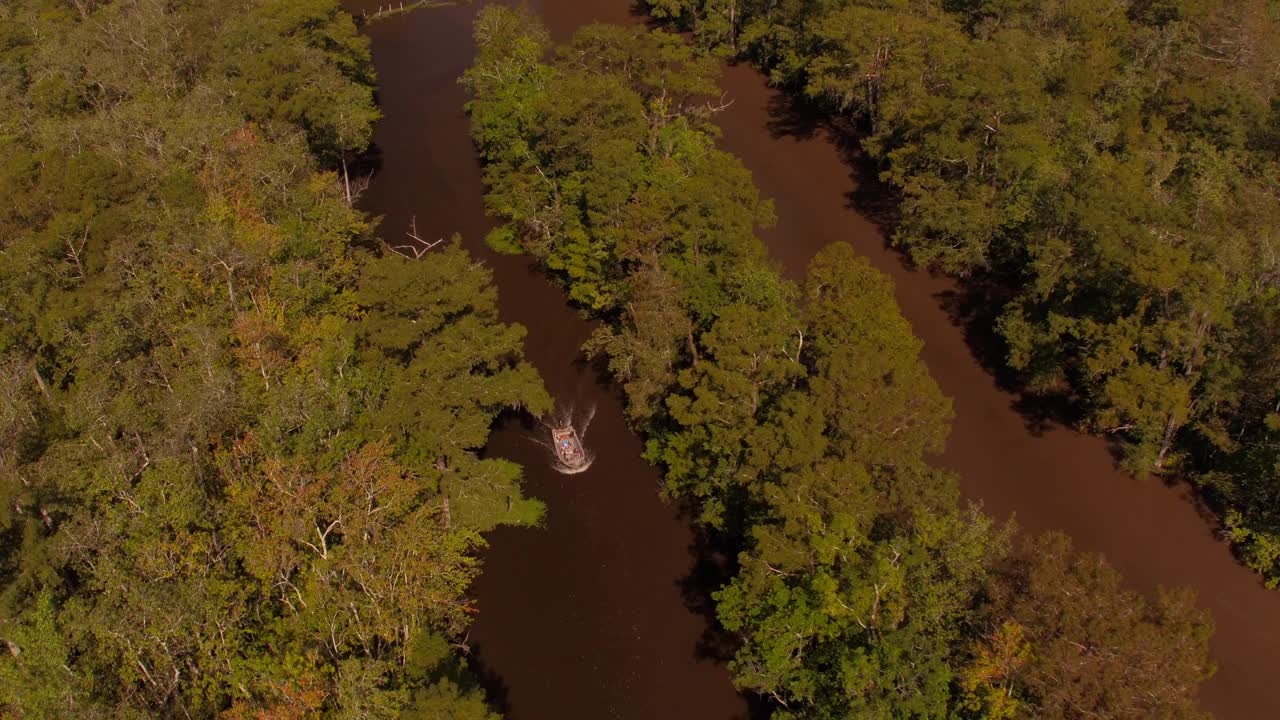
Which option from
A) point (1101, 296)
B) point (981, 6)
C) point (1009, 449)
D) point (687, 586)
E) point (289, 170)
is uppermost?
point (981, 6)

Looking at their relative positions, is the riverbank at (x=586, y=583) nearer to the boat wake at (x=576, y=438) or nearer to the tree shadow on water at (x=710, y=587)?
the tree shadow on water at (x=710, y=587)

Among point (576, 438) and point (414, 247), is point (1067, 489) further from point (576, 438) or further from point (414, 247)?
point (414, 247)

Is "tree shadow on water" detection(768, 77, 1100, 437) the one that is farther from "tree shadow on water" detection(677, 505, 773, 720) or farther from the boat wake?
the boat wake

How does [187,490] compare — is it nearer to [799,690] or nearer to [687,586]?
[687,586]

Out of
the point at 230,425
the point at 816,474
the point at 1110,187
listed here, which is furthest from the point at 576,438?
the point at 1110,187

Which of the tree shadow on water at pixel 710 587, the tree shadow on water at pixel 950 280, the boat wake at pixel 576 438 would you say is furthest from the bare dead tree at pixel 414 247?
the tree shadow on water at pixel 950 280

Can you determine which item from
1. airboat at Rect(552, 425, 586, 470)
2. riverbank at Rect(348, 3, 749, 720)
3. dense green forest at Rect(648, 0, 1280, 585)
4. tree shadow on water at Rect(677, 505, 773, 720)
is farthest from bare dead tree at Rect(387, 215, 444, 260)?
dense green forest at Rect(648, 0, 1280, 585)

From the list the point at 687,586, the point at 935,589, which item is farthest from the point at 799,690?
the point at 687,586
